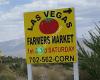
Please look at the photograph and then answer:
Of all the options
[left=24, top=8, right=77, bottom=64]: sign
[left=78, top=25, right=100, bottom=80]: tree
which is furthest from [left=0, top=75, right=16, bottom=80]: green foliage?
[left=24, top=8, right=77, bottom=64]: sign

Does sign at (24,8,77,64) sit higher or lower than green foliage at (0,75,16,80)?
higher

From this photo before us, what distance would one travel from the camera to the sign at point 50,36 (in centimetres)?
1087

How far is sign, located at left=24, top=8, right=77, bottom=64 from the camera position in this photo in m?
10.9

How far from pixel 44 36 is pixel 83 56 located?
17.6 ft

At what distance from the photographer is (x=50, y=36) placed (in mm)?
11047

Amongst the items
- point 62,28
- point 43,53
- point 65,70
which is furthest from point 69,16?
point 65,70

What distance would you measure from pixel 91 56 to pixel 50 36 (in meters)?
5.05

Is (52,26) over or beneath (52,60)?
over

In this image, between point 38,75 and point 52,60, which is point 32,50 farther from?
point 38,75

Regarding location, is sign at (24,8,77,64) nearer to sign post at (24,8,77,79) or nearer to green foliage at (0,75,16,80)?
sign post at (24,8,77,79)

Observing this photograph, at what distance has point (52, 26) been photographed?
11078mm

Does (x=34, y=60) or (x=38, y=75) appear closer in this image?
(x=34, y=60)

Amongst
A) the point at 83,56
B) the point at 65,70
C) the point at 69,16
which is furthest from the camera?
the point at 65,70

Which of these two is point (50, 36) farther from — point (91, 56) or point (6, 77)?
point (6, 77)
